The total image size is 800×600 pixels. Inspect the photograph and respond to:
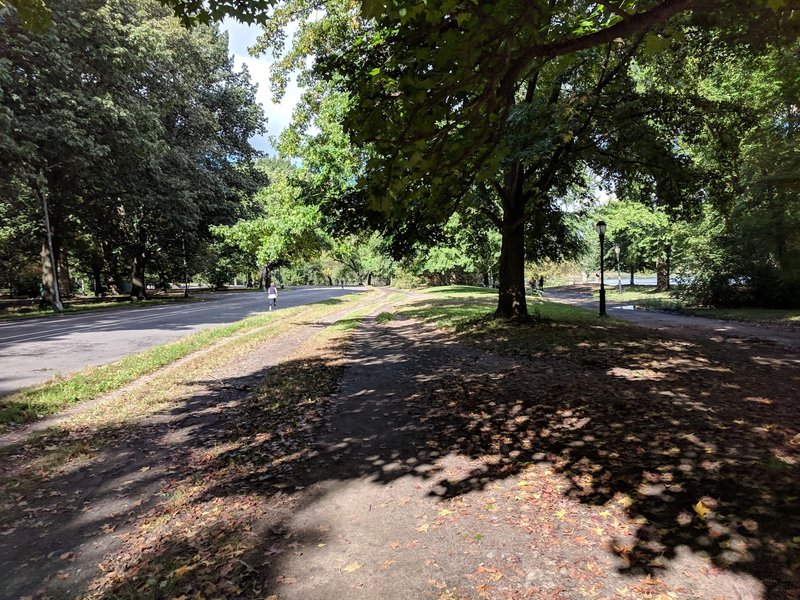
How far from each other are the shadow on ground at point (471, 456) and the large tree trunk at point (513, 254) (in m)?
4.96

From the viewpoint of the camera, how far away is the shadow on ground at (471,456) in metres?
3.30

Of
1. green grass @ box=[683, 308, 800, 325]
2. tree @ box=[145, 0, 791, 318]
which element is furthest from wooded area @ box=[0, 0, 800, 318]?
green grass @ box=[683, 308, 800, 325]

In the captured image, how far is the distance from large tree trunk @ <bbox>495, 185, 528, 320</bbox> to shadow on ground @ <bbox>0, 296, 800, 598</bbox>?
16.3ft

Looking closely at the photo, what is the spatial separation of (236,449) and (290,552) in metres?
2.40

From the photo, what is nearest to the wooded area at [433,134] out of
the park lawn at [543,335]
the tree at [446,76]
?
the tree at [446,76]

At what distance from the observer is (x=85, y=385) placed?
27.9 ft

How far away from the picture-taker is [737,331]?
546 inches

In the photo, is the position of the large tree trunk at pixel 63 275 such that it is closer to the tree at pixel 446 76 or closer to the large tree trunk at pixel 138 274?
the large tree trunk at pixel 138 274

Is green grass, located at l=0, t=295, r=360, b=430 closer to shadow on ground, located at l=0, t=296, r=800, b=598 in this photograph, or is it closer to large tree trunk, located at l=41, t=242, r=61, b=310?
shadow on ground, located at l=0, t=296, r=800, b=598

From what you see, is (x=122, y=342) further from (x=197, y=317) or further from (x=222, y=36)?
(x=222, y=36)

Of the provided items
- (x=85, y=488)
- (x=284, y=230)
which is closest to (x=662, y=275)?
(x=284, y=230)

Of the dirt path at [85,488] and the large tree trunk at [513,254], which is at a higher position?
the large tree trunk at [513,254]

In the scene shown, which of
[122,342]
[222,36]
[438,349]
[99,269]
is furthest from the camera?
[99,269]

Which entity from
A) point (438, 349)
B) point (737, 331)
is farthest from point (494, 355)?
point (737, 331)
